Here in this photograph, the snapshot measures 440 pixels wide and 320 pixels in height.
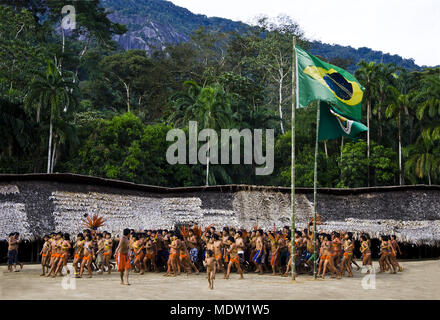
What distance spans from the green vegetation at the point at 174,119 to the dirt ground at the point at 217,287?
2234cm

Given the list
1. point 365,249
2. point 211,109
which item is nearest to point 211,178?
point 211,109

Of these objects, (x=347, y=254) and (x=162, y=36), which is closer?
(x=347, y=254)

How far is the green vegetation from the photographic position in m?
39.7

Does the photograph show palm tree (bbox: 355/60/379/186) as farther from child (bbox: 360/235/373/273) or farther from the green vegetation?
child (bbox: 360/235/373/273)

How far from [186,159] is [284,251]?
25481 mm

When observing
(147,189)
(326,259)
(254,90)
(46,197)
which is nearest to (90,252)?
(46,197)

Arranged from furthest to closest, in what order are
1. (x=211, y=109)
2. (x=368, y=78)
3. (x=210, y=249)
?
(x=368, y=78) < (x=211, y=109) < (x=210, y=249)

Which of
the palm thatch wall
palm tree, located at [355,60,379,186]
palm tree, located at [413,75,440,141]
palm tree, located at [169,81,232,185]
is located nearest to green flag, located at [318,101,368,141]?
the palm thatch wall

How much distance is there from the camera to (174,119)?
157ft

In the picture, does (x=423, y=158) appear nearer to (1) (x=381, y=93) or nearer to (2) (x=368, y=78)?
(1) (x=381, y=93)

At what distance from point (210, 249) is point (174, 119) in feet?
103

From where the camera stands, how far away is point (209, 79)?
5766 cm

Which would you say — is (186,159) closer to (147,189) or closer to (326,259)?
(147,189)

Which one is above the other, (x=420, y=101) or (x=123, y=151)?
(x=420, y=101)
